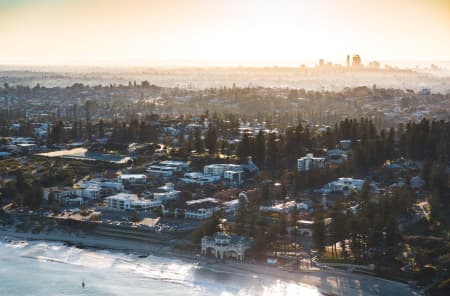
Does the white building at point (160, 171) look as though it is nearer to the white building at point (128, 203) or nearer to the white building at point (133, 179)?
the white building at point (133, 179)

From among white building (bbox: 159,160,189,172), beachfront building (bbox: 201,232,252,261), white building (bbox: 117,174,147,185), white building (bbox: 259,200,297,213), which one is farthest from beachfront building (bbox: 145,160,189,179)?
beachfront building (bbox: 201,232,252,261)

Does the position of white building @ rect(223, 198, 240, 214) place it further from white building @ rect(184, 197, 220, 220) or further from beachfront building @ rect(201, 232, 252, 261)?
beachfront building @ rect(201, 232, 252, 261)

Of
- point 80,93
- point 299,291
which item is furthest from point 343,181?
point 80,93

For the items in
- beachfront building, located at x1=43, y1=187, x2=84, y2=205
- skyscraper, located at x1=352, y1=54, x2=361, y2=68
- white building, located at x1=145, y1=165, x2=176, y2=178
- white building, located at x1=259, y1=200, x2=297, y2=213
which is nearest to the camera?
white building, located at x1=259, y1=200, x2=297, y2=213

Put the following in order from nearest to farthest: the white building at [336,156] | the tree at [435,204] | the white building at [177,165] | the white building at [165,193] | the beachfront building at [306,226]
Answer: the beachfront building at [306,226]
the tree at [435,204]
the white building at [165,193]
the white building at [177,165]
the white building at [336,156]

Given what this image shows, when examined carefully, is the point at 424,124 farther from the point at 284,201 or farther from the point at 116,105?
the point at 116,105

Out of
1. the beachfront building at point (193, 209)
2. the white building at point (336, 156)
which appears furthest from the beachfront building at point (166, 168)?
the white building at point (336, 156)

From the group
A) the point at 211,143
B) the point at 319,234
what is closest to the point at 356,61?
the point at 211,143
